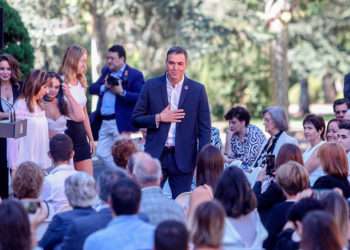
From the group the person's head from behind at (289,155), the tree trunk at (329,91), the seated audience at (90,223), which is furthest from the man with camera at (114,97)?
the tree trunk at (329,91)

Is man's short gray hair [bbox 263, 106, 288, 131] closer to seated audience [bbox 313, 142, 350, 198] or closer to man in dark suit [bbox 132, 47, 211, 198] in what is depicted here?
man in dark suit [bbox 132, 47, 211, 198]

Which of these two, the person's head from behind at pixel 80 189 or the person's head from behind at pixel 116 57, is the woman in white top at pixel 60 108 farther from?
the person's head from behind at pixel 80 189

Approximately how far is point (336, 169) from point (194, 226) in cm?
273

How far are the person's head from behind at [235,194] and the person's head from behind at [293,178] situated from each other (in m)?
0.55

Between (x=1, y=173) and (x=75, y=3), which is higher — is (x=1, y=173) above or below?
below

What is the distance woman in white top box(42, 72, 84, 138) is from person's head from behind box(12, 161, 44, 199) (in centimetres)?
290

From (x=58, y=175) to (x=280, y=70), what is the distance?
17.9 m

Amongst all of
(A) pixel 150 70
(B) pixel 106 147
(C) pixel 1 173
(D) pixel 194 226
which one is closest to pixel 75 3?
(A) pixel 150 70

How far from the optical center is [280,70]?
26406 millimetres

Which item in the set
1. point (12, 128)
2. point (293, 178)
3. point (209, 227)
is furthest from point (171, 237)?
point (12, 128)

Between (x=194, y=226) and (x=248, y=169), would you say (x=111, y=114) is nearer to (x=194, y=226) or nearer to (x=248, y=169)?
(x=248, y=169)

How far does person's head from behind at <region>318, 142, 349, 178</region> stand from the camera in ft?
28.9

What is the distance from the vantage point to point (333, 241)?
5.96 meters

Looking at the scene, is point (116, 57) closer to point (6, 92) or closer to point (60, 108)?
point (60, 108)
